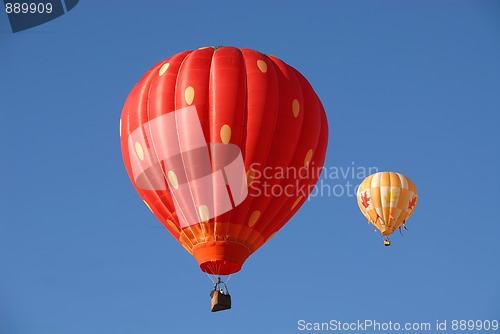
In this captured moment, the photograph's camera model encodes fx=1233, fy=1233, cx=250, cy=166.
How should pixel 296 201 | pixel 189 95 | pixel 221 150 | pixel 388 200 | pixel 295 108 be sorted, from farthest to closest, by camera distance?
pixel 388 200, pixel 296 201, pixel 295 108, pixel 189 95, pixel 221 150

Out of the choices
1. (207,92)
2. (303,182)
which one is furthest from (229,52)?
(303,182)

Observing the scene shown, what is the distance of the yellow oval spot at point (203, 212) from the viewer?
23469 millimetres

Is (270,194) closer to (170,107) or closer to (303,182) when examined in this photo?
(303,182)

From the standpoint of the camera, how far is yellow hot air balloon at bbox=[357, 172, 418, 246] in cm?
3219

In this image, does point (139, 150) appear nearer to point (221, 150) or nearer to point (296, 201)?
point (221, 150)

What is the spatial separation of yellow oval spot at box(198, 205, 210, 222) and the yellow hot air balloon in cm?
968

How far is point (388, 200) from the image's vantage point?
32.2 metres

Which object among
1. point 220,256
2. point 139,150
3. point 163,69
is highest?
point 163,69

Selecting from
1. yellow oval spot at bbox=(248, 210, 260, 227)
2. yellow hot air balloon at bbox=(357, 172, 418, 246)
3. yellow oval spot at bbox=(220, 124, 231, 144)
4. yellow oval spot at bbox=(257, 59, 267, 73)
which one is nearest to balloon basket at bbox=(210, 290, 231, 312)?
yellow oval spot at bbox=(248, 210, 260, 227)

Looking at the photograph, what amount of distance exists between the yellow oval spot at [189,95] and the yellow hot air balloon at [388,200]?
390 inches

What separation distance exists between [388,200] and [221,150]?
9.74 meters

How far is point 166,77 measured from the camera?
79.3ft

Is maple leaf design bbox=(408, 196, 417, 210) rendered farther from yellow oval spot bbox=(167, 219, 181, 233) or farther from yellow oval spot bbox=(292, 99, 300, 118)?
yellow oval spot bbox=(167, 219, 181, 233)

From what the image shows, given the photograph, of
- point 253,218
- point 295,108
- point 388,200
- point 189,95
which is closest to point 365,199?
point 388,200
